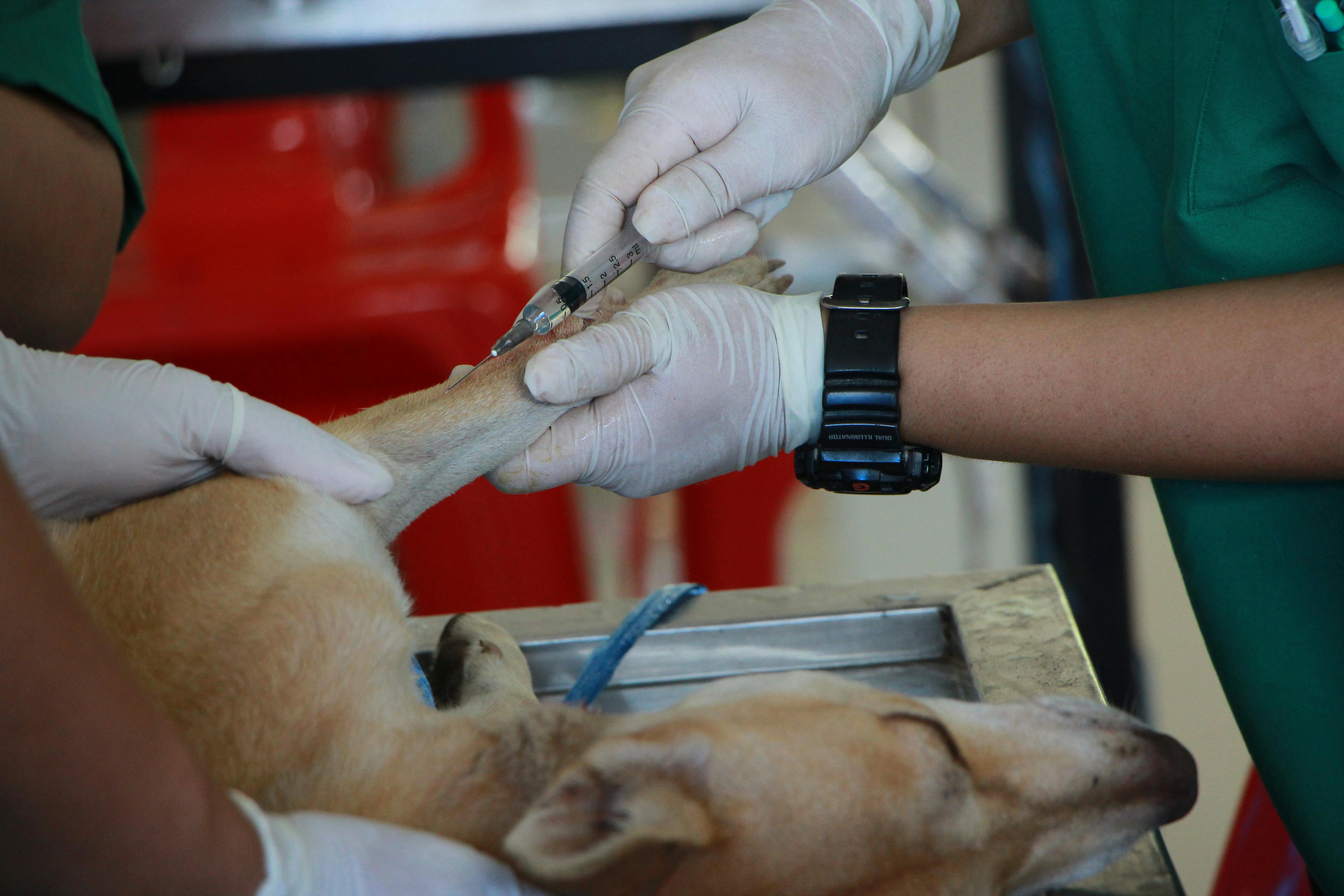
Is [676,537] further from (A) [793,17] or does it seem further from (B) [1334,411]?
(B) [1334,411]

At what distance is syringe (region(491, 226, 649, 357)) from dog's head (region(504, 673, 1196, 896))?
1.27ft

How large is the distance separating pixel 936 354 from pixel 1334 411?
308 millimetres

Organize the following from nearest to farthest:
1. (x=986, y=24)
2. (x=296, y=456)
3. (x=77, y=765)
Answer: (x=77, y=765) < (x=296, y=456) < (x=986, y=24)

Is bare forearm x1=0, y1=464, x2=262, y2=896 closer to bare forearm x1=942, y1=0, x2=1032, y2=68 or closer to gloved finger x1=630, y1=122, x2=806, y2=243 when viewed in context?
gloved finger x1=630, y1=122, x2=806, y2=243

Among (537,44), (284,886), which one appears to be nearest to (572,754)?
(284,886)

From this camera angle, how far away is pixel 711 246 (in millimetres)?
1064

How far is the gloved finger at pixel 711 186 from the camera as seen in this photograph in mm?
1004

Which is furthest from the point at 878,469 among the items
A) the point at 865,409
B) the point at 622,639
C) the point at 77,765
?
the point at 77,765

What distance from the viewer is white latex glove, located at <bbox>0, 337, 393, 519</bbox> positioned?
0.79m

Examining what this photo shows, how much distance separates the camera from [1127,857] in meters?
0.82

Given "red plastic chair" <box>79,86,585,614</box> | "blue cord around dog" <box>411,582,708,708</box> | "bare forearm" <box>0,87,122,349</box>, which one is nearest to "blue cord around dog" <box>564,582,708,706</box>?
"blue cord around dog" <box>411,582,708,708</box>

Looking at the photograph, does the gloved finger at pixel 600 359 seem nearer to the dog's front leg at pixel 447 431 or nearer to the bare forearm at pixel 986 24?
the dog's front leg at pixel 447 431

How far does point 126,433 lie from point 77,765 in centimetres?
43

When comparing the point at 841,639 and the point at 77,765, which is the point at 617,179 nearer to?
the point at 841,639
